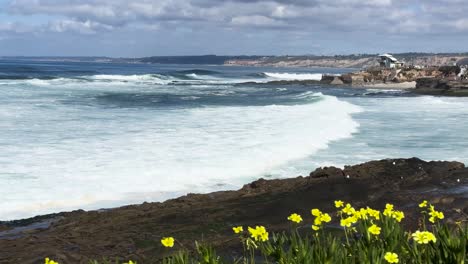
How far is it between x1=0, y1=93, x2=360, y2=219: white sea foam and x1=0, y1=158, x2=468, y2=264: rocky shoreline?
1.87 metres

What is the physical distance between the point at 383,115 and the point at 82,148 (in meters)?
18.0

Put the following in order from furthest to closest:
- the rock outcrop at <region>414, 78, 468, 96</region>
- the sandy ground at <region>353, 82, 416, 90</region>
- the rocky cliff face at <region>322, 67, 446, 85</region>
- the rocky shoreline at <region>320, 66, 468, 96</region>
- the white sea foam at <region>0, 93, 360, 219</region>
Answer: the rocky cliff face at <region>322, 67, 446, 85</region> → the sandy ground at <region>353, 82, 416, 90</region> → the rocky shoreline at <region>320, 66, 468, 96</region> → the rock outcrop at <region>414, 78, 468, 96</region> → the white sea foam at <region>0, 93, 360, 219</region>

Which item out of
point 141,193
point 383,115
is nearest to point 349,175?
point 141,193

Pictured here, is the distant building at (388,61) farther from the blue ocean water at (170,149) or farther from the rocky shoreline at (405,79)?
the blue ocean water at (170,149)

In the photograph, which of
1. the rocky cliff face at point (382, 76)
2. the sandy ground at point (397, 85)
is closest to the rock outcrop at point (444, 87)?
the sandy ground at point (397, 85)

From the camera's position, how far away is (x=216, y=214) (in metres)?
8.06

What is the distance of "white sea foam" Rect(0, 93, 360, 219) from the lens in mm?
11062

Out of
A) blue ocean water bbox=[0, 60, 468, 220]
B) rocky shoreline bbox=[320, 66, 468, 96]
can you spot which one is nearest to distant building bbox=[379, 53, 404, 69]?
rocky shoreline bbox=[320, 66, 468, 96]

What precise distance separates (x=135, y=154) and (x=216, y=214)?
7522mm

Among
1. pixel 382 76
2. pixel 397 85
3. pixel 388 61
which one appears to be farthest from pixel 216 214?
pixel 388 61

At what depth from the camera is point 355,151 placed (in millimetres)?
16500

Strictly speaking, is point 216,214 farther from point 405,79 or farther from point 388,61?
point 388,61

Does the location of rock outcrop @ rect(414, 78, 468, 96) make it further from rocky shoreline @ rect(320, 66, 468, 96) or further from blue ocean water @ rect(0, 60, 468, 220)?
blue ocean water @ rect(0, 60, 468, 220)

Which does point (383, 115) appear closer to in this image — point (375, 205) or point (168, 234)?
point (375, 205)
